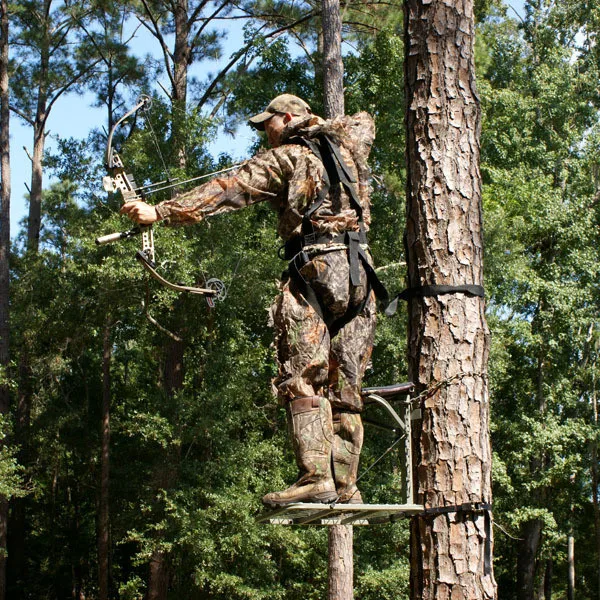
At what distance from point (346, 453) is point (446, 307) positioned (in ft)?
2.51

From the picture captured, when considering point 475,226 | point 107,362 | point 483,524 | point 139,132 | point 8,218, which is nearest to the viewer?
point 483,524

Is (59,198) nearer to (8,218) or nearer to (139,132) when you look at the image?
(8,218)

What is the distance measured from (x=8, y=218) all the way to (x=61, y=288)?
219 inches

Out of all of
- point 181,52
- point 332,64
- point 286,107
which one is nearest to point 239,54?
point 181,52

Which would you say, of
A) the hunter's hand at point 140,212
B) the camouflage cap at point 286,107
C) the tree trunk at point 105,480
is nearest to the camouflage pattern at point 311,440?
the hunter's hand at point 140,212

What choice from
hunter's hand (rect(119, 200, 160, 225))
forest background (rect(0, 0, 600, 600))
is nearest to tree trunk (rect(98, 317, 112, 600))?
forest background (rect(0, 0, 600, 600))

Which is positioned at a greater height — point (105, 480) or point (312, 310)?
point (312, 310)

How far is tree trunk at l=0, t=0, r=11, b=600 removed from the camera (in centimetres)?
1955

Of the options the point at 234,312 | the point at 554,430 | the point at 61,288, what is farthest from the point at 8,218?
the point at 554,430

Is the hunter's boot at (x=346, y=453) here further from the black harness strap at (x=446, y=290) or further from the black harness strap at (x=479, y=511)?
the black harness strap at (x=446, y=290)

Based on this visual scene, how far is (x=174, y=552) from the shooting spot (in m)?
16.7

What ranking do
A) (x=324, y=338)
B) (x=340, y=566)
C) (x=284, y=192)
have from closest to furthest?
(x=324, y=338)
(x=284, y=192)
(x=340, y=566)

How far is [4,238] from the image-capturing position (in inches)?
819

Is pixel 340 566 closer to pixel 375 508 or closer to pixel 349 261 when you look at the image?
pixel 349 261
